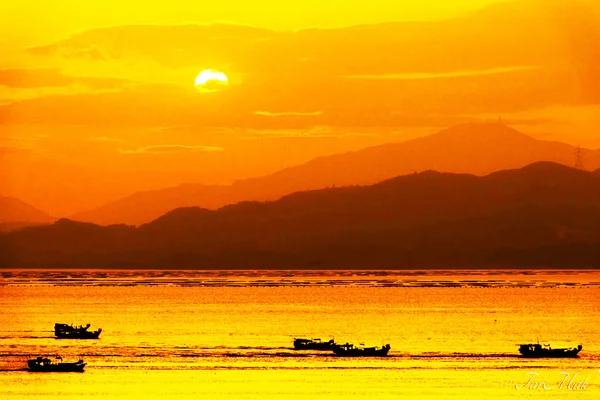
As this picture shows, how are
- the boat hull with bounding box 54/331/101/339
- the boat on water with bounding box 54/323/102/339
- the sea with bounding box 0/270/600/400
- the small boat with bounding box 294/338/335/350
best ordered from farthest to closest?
1. the boat on water with bounding box 54/323/102/339
2. the boat hull with bounding box 54/331/101/339
3. the small boat with bounding box 294/338/335/350
4. the sea with bounding box 0/270/600/400

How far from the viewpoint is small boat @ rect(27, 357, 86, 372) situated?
384 feet

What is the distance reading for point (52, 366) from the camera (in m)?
117

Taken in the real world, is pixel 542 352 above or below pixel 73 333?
below

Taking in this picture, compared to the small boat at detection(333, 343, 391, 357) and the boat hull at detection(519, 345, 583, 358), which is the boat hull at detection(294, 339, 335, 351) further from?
the boat hull at detection(519, 345, 583, 358)

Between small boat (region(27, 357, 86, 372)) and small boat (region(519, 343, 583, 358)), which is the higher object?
small boat (region(519, 343, 583, 358))

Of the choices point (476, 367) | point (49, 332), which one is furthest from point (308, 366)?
point (49, 332)

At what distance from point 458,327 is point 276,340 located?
41394 mm

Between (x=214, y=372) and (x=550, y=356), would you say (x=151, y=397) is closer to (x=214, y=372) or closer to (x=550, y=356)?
(x=214, y=372)

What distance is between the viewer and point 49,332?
17775 cm

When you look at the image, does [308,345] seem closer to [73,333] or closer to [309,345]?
[309,345]

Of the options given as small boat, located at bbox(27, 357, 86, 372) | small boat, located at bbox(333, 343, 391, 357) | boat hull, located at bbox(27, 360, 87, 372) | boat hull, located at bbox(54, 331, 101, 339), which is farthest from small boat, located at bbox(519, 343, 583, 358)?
boat hull, located at bbox(54, 331, 101, 339)

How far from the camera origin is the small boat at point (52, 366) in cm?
11700

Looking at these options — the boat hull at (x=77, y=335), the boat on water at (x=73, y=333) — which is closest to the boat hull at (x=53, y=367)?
the boat hull at (x=77, y=335)

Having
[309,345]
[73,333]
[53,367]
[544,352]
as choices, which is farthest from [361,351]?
[73,333]
